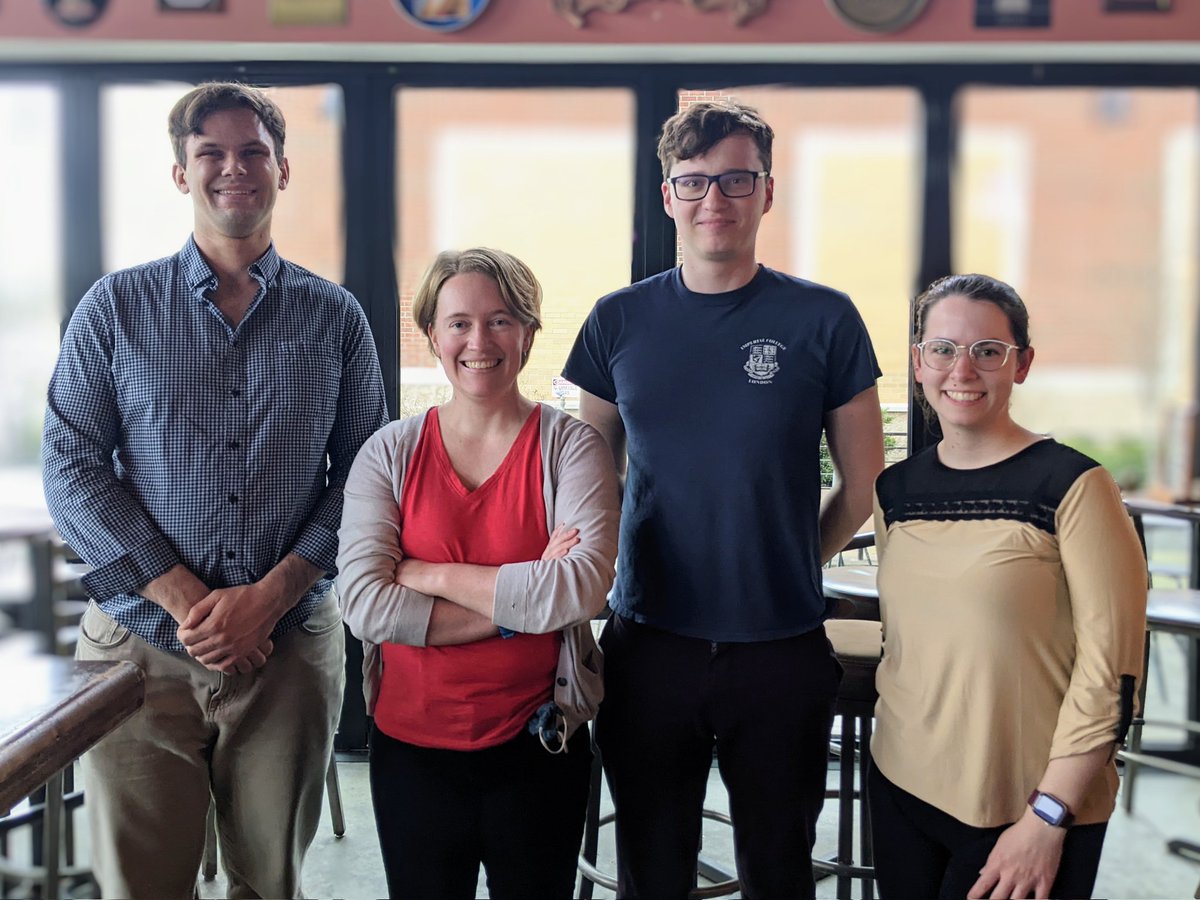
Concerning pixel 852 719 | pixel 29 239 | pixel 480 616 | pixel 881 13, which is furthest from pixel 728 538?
pixel 29 239

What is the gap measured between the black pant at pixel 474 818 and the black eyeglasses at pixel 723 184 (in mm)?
891

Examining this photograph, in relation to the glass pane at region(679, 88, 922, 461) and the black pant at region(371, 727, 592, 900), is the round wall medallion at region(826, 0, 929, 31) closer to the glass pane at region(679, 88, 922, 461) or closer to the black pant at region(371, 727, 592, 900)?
the glass pane at region(679, 88, 922, 461)

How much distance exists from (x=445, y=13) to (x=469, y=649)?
7.45 feet

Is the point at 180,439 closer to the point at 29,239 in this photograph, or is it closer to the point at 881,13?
the point at 29,239

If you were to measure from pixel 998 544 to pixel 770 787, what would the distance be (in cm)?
54

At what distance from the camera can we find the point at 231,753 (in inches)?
67.8

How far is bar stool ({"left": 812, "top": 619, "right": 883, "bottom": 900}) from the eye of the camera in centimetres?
200

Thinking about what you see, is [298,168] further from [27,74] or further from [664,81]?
[664,81]

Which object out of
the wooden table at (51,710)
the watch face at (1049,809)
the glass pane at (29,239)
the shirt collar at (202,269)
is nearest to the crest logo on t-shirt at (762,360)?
the watch face at (1049,809)

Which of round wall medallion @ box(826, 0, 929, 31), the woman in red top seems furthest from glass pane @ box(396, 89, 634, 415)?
the woman in red top

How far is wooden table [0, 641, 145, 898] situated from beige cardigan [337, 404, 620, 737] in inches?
12.6

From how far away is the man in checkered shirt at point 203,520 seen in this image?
5.40 feet

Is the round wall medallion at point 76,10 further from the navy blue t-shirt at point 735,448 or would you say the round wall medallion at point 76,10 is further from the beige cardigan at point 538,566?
the navy blue t-shirt at point 735,448

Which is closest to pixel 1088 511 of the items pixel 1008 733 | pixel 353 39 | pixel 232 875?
pixel 1008 733
